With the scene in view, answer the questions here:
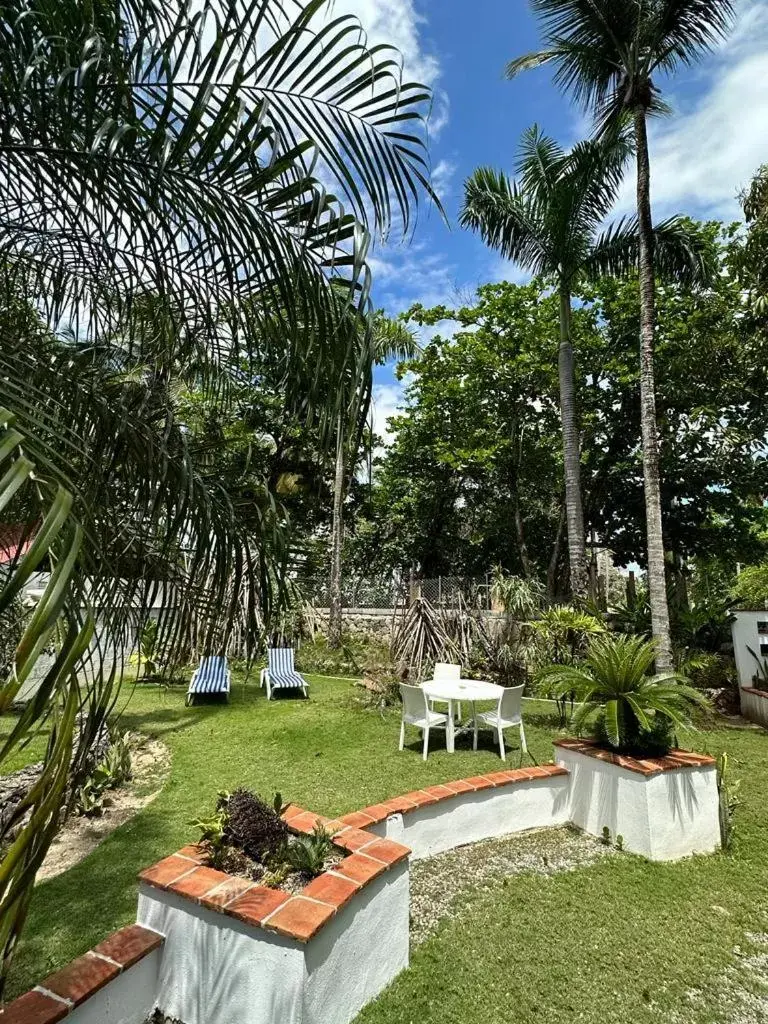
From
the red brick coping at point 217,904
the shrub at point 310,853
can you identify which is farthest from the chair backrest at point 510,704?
the shrub at point 310,853

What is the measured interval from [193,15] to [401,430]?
53.9ft

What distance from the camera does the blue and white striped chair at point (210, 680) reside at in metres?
8.99

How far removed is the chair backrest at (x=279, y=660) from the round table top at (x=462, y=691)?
3619 mm

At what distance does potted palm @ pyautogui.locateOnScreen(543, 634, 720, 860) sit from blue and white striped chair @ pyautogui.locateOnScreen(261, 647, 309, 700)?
5617 mm

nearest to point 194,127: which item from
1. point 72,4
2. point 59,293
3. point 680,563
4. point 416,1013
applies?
point 72,4

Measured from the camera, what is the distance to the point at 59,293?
9.98 feet

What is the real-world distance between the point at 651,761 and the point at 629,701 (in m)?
0.43

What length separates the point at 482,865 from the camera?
397 centimetres

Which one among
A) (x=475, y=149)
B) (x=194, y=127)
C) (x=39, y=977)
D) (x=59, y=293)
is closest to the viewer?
(x=194, y=127)

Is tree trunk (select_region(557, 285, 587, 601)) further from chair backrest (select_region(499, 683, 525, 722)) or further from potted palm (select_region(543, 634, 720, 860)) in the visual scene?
potted palm (select_region(543, 634, 720, 860))

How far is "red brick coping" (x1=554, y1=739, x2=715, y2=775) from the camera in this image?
4.12 meters

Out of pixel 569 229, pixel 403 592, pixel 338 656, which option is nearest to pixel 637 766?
pixel 338 656

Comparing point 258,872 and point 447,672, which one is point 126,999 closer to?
point 258,872

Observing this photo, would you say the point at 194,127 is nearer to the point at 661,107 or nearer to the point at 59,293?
the point at 59,293
